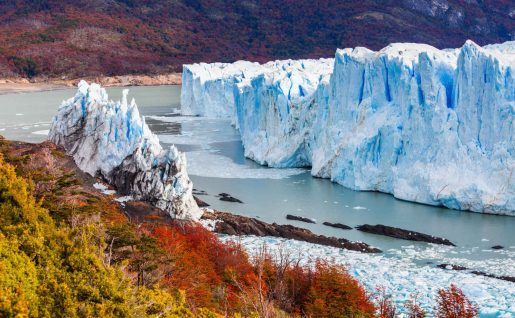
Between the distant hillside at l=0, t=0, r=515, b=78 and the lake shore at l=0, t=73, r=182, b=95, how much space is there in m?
1.58

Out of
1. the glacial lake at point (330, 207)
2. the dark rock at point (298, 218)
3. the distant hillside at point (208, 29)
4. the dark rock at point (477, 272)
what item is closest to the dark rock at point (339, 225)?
the glacial lake at point (330, 207)

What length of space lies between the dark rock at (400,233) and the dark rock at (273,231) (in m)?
1.23

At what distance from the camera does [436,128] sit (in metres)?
20.7

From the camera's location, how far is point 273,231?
711 inches

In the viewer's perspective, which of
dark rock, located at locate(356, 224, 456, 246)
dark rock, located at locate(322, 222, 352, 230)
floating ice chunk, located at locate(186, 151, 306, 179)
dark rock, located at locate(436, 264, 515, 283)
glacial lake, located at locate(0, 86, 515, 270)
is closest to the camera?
dark rock, located at locate(436, 264, 515, 283)

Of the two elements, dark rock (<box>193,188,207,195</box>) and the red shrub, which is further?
dark rock (<box>193,188,207,195</box>)

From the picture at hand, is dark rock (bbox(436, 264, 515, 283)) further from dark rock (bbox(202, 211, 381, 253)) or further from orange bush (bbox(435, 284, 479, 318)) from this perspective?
orange bush (bbox(435, 284, 479, 318))

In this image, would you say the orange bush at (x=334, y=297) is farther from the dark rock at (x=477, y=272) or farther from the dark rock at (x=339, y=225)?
the dark rock at (x=339, y=225)

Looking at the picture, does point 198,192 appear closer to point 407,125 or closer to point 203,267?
point 407,125

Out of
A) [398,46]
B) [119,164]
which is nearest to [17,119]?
[119,164]

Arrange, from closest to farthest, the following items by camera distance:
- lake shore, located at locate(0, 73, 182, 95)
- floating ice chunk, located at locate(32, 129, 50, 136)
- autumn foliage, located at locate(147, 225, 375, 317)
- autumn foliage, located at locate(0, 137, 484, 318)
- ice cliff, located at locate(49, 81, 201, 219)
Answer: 1. autumn foliage, located at locate(0, 137, 484, 318)
2. autumn foliage, located at locate(147, 225, 375, 317)
3. ice cliff, located at locate(49, 81, 201, 219)
4. floating ice chunk, located at locate(32, 129, 50, 136)
5. lake shore, located at locate(0, 73, 182, 95)

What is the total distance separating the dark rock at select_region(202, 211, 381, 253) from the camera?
17078mm

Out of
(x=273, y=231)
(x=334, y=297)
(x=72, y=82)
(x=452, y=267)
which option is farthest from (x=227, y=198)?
(x=72, y=82)

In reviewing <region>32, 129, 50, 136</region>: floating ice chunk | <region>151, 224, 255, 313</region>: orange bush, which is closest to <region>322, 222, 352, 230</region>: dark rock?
<region>151, 224, 255, 313</region>: orange bush
